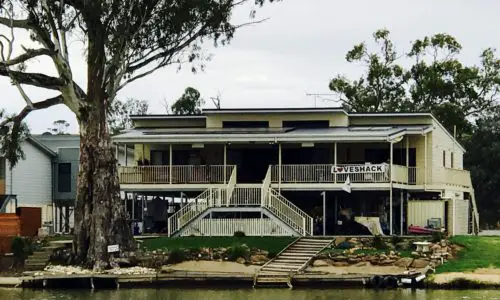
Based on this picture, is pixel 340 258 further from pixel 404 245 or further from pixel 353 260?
pixel 404 245

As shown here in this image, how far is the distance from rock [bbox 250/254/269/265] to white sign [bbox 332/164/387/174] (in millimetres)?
7771

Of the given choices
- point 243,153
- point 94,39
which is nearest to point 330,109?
point 243,153

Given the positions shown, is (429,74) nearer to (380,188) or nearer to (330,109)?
(330,109)

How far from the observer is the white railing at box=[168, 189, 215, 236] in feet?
157

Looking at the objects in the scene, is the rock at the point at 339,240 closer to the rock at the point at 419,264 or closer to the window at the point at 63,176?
the rock at the point at 419,264

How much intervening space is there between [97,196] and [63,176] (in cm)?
2430

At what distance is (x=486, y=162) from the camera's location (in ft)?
265

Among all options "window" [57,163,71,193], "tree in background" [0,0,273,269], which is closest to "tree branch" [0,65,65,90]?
"tree in background" [0,0,273,269]

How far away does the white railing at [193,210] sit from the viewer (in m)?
47.8

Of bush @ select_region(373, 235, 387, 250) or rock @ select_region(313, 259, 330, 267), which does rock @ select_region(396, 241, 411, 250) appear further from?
rock @ select_region(313, 259, 330, 267)

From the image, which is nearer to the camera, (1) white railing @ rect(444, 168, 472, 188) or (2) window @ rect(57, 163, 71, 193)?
(1) white railing @ rect(444, 168, 472, 188)

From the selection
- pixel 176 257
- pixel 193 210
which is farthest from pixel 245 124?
pixel 176 257

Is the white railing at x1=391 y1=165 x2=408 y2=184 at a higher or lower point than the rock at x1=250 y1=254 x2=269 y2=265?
higher

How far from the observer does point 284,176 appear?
49.7m
